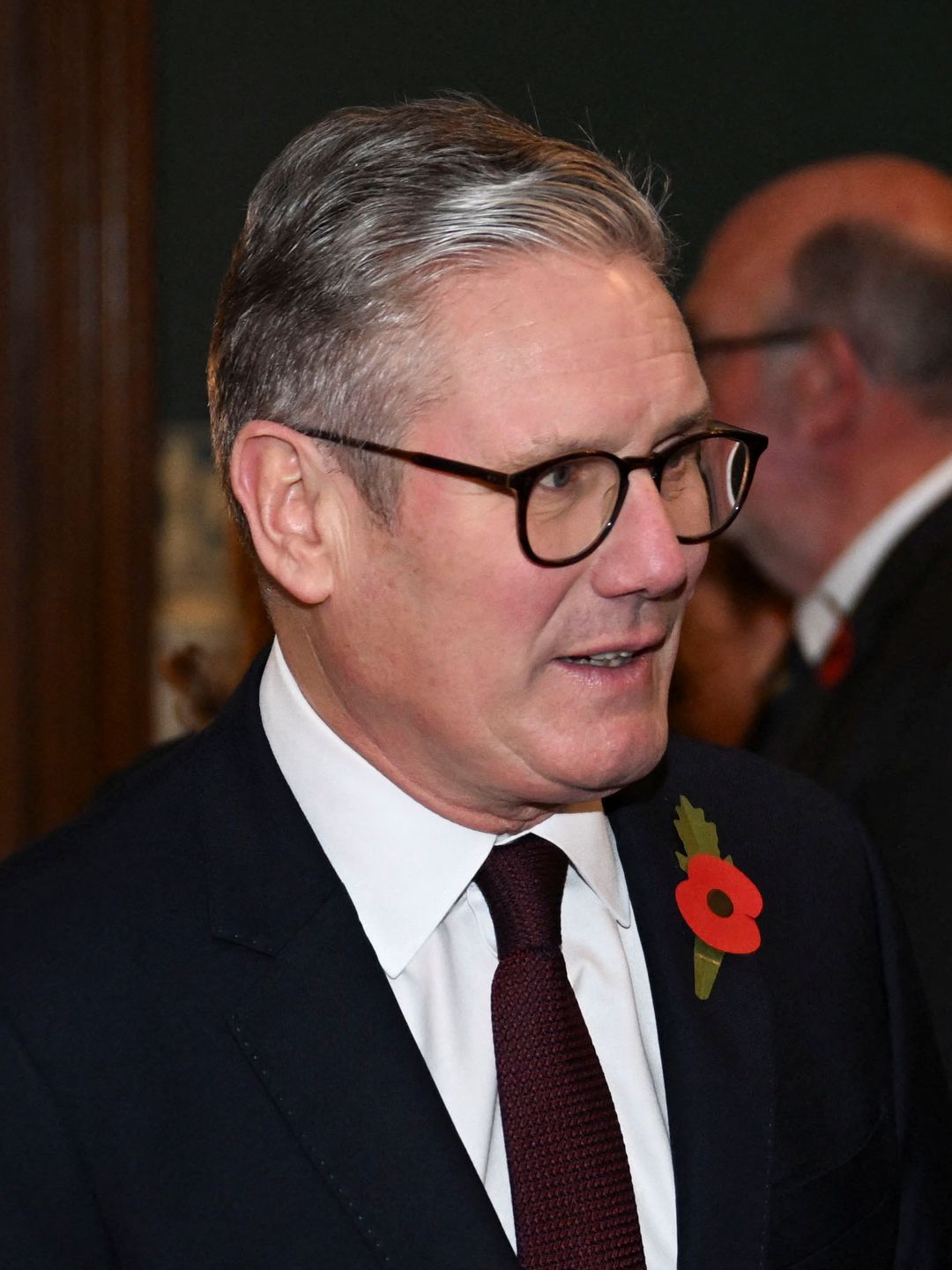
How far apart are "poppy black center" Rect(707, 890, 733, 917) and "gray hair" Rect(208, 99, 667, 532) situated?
0.49 meters

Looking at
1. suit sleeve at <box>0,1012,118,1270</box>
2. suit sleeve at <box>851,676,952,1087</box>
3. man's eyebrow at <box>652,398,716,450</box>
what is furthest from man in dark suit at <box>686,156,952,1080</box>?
suit sleeve at <box>0,1012,118,1270</box>

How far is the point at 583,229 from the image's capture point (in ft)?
4.14

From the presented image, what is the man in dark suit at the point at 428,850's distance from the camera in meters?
1.18

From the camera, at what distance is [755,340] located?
2838 millimetres

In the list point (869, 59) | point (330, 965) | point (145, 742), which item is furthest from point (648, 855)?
point (869, 59)

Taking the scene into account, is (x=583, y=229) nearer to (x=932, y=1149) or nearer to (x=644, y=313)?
(x=644, y=313)

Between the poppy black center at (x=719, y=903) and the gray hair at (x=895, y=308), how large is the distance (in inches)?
56.7

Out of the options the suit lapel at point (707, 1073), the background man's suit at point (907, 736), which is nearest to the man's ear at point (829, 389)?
the background man's suit at point (907, 736)

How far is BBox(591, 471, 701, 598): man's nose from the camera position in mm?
1236

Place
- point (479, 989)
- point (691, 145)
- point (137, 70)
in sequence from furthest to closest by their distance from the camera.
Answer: point (691, 145) < point (137, 70) < point (479, 989)

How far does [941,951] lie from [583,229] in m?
1.00

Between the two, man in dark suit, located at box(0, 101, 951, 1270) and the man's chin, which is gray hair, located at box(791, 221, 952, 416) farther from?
the man's chin

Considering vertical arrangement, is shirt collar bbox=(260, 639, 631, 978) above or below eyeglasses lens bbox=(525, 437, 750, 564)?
below

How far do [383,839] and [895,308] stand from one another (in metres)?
1.71
